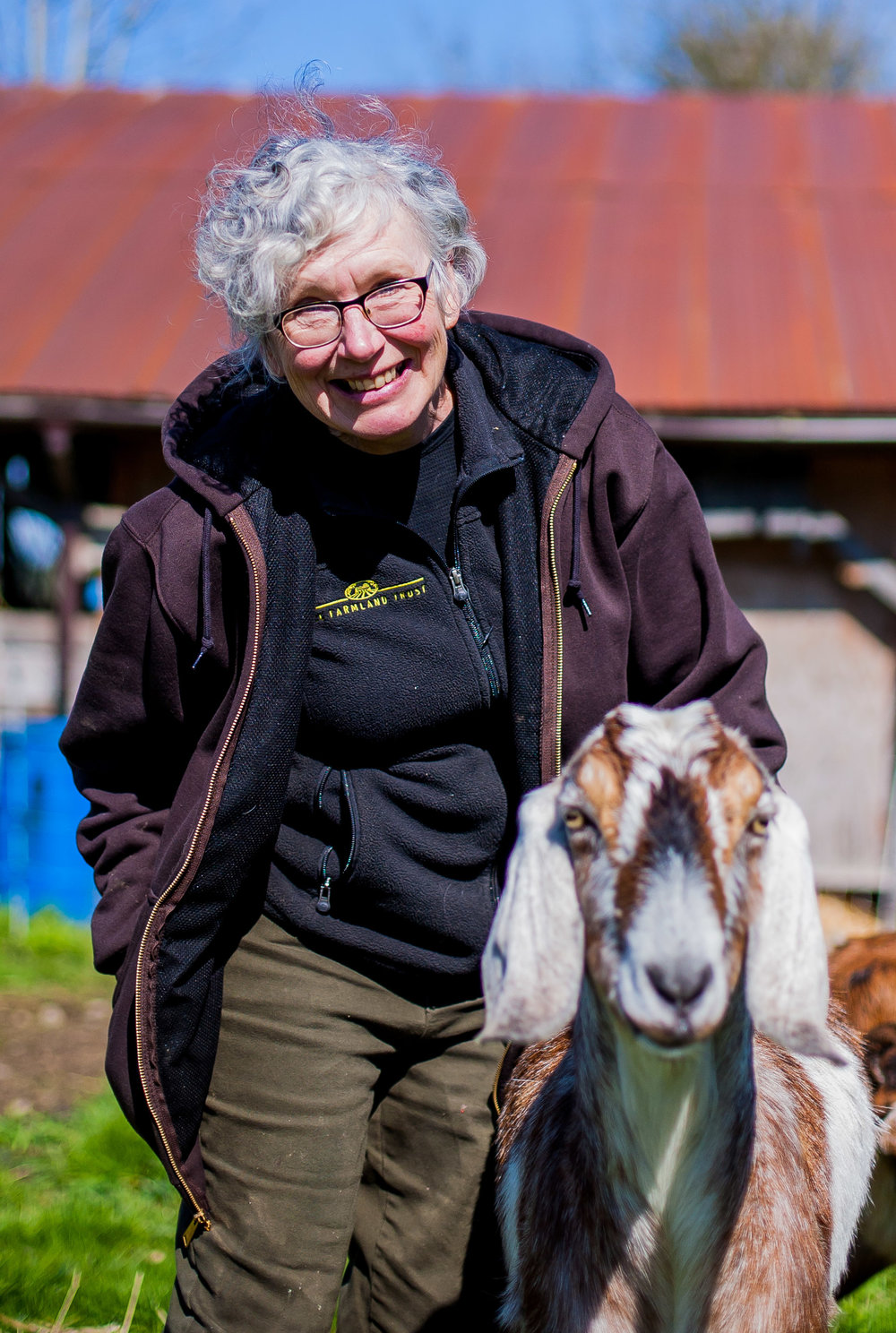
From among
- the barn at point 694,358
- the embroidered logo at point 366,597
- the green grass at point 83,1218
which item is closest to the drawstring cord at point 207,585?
the embroidered logo at point 366,597

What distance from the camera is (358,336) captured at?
7.81 feet

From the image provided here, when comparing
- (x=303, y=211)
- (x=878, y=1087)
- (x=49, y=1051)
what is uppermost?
(x=303, y=211)

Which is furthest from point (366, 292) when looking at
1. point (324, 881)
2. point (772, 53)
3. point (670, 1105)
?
point (772, 53)

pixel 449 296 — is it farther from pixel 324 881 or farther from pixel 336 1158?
pixel 336 1158

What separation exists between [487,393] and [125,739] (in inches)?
42.3

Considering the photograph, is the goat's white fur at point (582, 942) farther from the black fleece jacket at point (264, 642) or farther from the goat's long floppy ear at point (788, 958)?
the black fleece jacket at point (264, 642)

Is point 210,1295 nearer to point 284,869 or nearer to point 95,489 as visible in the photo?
point 284,869

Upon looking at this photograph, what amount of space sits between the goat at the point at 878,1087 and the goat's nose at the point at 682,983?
5.30ft

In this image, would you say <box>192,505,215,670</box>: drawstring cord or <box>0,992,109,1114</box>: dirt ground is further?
<box>0,992,109,1114</box>: dirt ground

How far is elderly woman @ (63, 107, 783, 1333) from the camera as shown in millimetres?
2432

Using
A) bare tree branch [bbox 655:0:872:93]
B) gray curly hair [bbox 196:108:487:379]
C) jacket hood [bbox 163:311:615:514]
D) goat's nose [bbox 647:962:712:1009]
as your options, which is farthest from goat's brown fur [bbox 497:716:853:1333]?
bare tree branch [bbox 655:0:872:93]

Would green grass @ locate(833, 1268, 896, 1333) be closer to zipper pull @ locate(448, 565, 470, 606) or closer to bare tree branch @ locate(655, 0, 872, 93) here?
zipper pull @ locate(448, 565, 470, 606)

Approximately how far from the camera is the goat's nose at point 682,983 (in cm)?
168

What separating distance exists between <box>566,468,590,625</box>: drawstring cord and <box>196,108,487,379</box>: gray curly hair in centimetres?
49
